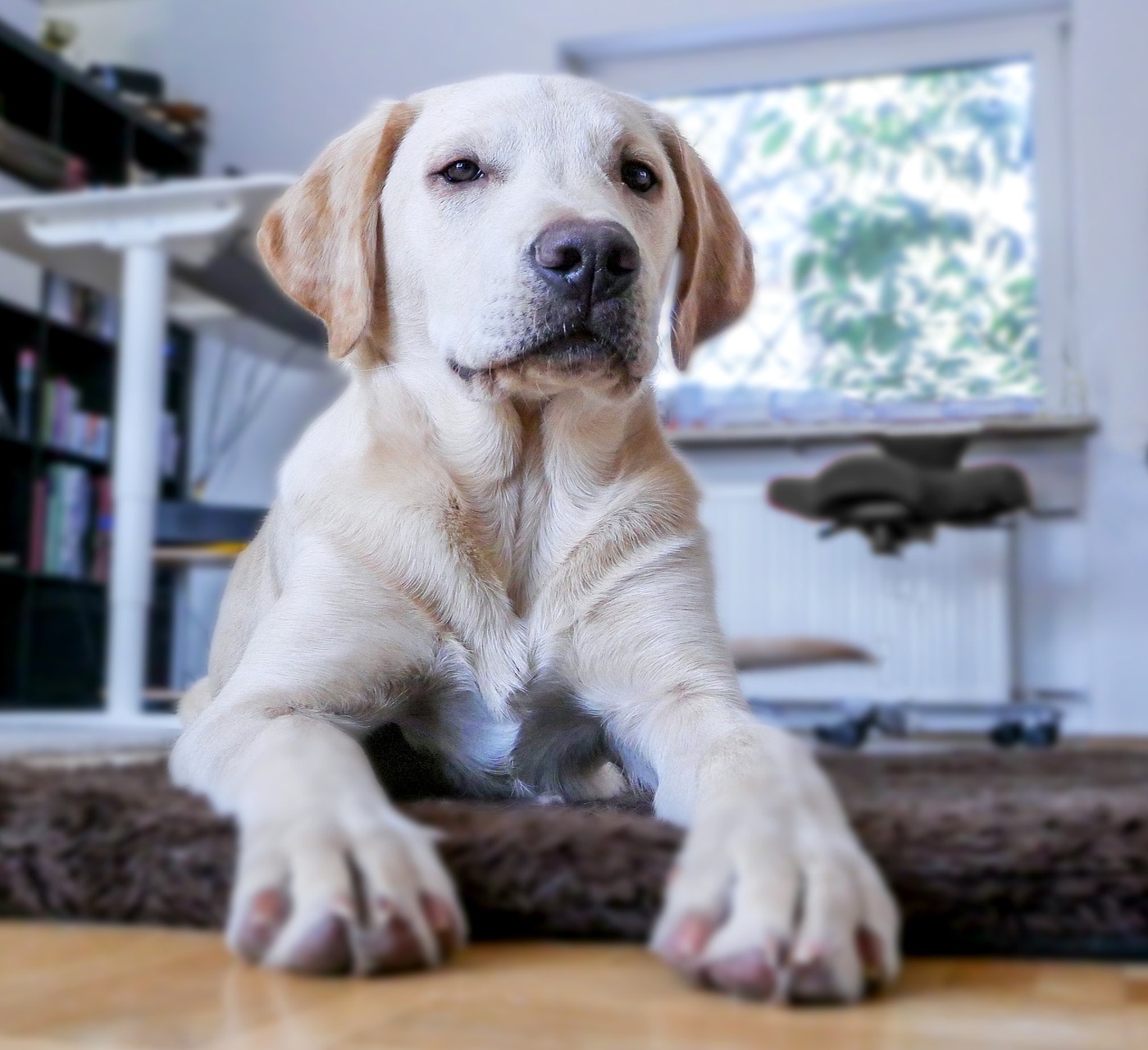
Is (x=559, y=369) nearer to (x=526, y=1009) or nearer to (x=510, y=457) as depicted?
(x=510, y=457)

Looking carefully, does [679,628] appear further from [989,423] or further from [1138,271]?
[1138,271]

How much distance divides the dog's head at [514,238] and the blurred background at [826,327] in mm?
2728

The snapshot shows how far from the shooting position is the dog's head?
132 cm

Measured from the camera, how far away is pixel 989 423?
4914 millimetres

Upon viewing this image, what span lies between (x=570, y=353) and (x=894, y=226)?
4.38 m

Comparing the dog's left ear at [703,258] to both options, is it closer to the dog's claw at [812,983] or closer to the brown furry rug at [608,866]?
the brown furry rug at [608,866]

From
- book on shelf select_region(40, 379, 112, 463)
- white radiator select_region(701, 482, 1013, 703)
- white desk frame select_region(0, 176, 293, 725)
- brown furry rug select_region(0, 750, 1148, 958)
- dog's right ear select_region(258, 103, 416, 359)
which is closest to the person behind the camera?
brown furry rug select_region(0, 750, 1148, 958)

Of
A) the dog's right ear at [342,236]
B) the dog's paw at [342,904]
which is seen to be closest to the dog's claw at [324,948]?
the dog's paw at [342,904]

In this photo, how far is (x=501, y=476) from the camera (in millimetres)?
1466

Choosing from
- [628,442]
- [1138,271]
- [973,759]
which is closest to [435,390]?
[628,442]

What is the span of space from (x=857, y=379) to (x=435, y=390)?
13.6 ft

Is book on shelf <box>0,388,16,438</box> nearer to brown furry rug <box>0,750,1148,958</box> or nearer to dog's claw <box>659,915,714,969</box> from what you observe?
brown furry rug <box>0,750,1148,958</box>

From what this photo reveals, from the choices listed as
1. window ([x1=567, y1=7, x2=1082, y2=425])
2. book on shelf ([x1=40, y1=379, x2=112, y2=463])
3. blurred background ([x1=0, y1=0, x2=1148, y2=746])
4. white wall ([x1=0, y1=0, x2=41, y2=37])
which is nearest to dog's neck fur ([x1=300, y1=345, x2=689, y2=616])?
blurred background ([x1=0, y1=0, x2=1148, y2=746])

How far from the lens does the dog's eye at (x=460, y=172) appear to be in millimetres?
1508
